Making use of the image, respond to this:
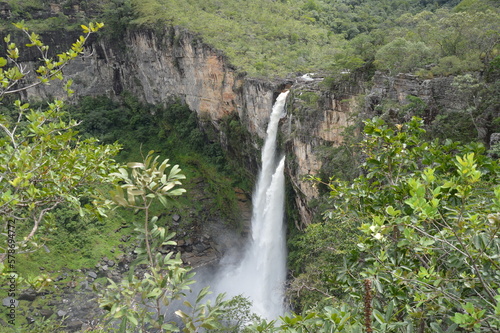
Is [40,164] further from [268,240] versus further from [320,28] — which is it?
[320,28]

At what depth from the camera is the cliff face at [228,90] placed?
12766mm

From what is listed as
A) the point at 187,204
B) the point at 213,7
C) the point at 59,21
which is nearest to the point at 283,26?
the point at 213,7

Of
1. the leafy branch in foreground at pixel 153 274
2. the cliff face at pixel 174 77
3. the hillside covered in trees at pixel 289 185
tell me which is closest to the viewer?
the leafy branch in foreground at pixel 153 274

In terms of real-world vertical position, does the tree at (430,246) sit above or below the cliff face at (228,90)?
above

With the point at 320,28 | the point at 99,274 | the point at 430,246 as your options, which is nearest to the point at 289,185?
the point at 99,274

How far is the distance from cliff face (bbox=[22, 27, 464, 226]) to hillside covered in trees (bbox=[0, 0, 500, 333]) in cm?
36

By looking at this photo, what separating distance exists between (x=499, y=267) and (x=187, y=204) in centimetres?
1994

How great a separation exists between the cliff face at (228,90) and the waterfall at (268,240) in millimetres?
792

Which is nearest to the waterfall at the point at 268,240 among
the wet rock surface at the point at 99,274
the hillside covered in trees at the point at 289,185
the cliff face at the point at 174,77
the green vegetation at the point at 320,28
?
the hillside covered in trees at the point at 289,185

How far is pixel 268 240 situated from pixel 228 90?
26.1ft

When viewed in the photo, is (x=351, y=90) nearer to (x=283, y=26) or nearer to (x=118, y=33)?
(x=283, y=26)

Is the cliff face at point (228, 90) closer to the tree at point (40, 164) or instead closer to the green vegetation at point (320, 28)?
the green vegetation at point (320, 28)

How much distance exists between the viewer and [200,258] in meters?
20.0

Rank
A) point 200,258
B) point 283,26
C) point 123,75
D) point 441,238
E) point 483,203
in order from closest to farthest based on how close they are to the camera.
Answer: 1. point 441,238
2. point 483,203
3. point 200,258
4. point 283,26
5. point 123,75
